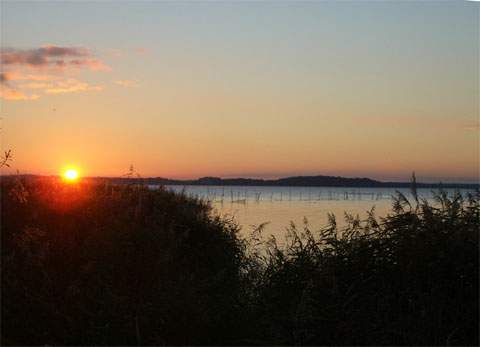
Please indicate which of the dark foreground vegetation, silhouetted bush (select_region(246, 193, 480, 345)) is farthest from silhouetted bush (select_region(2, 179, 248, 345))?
silhouetted bush (select_region(246, 193, 480, 345))

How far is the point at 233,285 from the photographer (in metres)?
9.08

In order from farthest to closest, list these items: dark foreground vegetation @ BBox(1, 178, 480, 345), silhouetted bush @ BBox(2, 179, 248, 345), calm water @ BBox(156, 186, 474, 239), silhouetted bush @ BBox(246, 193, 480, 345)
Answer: calm water @ BBox(156, 186, 474, 239) → silhouetted bush @ BBox(246, 193, 480, 345) → dark foreground vegetation @ BBox(1, 178, 480, 345) → silhouetted bush @ BBox(2, 179, 248, 345)

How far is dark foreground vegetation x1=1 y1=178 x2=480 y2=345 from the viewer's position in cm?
714

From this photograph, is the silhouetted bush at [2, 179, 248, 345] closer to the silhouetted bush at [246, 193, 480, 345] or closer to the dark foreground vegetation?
the dark foreground vegetation

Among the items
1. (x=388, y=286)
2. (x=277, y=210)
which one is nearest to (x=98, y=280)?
(x=388, y=286)

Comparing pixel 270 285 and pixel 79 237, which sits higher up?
pixel 79 237

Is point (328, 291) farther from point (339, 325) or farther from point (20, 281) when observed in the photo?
point (20, 281)

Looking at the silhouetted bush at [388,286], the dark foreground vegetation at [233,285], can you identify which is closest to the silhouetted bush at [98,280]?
the dark foreground vegetation at [233,285]

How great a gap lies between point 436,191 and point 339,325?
284 cm

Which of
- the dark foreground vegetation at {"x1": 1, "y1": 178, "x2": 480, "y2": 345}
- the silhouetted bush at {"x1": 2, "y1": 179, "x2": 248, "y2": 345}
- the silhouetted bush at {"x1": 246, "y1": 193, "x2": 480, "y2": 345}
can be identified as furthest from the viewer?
the silhouetted bush at {"x1": 246, "y1": 193, "x2": 480, "y2": 345}

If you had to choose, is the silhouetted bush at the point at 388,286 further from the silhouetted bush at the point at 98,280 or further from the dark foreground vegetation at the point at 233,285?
the silhouetted bush at the point at 98,280

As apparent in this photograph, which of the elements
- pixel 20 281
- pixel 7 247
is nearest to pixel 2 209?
pixel 7 247

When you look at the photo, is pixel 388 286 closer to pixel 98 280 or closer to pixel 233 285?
pixel 233 285

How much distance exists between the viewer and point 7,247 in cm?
784
